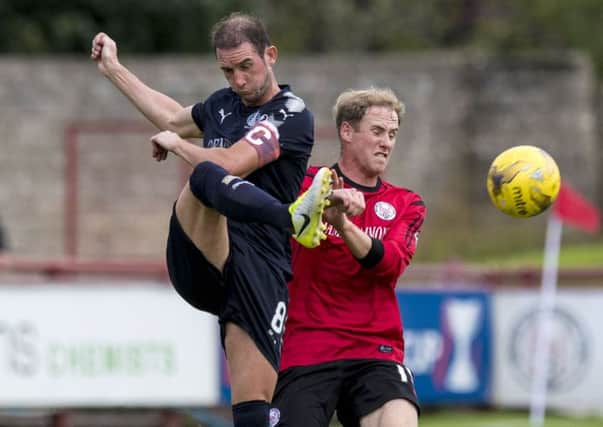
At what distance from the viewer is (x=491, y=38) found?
24000 mm

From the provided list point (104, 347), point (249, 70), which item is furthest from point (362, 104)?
point (104, 347)

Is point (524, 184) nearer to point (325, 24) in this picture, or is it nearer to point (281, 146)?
point (281, 146)

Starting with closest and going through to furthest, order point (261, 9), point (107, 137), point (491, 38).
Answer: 1. point (107, 137)
2. point (261, 9)
3. point (491, 38)

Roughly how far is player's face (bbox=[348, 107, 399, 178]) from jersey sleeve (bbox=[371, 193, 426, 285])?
236 millimetres

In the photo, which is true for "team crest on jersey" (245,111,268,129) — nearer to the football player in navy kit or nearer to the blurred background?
the football player in navy kit

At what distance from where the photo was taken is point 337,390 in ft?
21.1

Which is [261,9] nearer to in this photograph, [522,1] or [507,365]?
→ [522,1]

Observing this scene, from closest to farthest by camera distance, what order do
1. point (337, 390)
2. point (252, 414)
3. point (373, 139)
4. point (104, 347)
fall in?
point (252, 414) → point (337, 390) → point (373, 139) → point (104, 347)

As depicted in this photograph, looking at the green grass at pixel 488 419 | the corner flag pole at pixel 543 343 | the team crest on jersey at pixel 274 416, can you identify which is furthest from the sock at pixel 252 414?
the corner flag pole at pixel 543 343

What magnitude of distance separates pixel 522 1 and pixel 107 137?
10921 millimetres

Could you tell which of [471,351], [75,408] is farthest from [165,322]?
[471,351]

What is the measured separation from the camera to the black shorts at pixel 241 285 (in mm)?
6219

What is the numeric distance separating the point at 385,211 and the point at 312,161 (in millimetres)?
3618

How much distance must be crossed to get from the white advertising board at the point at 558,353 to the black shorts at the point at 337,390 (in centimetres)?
614
